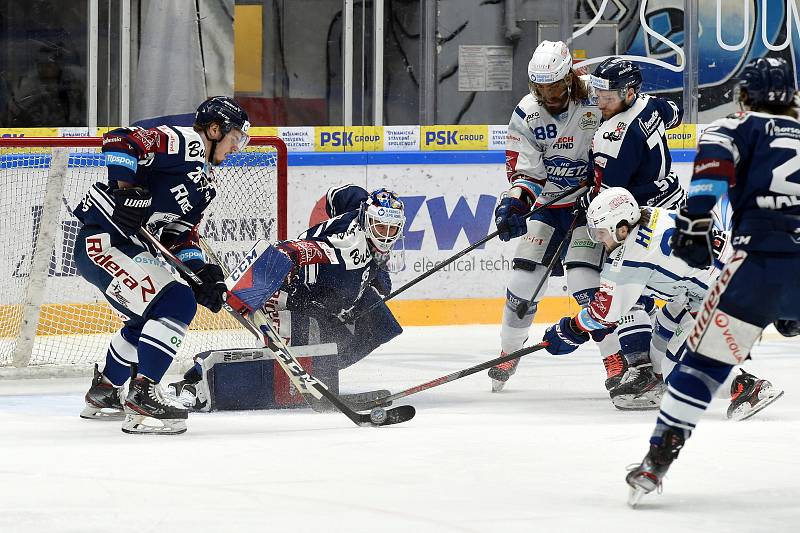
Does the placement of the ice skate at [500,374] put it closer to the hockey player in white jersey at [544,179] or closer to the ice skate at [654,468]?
the hockey player in white jersey at [544,179]

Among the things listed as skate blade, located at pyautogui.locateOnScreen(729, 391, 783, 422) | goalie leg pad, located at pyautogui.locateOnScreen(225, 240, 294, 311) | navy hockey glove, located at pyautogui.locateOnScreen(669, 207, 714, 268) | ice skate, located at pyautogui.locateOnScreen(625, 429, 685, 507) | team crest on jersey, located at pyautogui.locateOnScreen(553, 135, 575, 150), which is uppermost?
navy hockey glove, located at pyautogui.locateOnScreen(669, 207, 714, 268)

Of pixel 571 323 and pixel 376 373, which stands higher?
pixel 571 323

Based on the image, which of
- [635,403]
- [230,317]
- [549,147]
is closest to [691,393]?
[635,403]

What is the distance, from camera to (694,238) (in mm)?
3037

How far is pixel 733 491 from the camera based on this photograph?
3.31 m

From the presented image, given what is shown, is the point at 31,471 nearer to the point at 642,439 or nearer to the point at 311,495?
the point at 311,495

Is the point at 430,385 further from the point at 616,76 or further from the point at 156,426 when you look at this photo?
the point at 616,76

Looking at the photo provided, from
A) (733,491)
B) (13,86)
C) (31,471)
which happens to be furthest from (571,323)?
(13,86)

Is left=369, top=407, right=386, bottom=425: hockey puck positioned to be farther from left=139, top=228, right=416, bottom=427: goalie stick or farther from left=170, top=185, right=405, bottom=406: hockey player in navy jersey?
left=170, top=185, right=405, bottom=406: hockey player in navy jersey

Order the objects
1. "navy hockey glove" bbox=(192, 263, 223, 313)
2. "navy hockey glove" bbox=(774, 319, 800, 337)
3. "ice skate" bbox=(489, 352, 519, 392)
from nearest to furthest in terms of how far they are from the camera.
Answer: "navy hockey glove" bbox=(774, 319, 800, 337)
"navy hockey glove" bbox=(192, 263, 223, 313)
"ice skate" bbox=(489, 352, 519, 392)

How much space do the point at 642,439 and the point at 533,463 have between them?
23.5 inches

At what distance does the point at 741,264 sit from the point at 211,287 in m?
1.79

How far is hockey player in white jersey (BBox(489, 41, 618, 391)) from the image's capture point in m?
5.16

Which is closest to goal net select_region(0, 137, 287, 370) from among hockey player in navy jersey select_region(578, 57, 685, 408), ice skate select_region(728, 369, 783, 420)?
hockey player in navy jersey select_region(578, 57, 685, 408)
